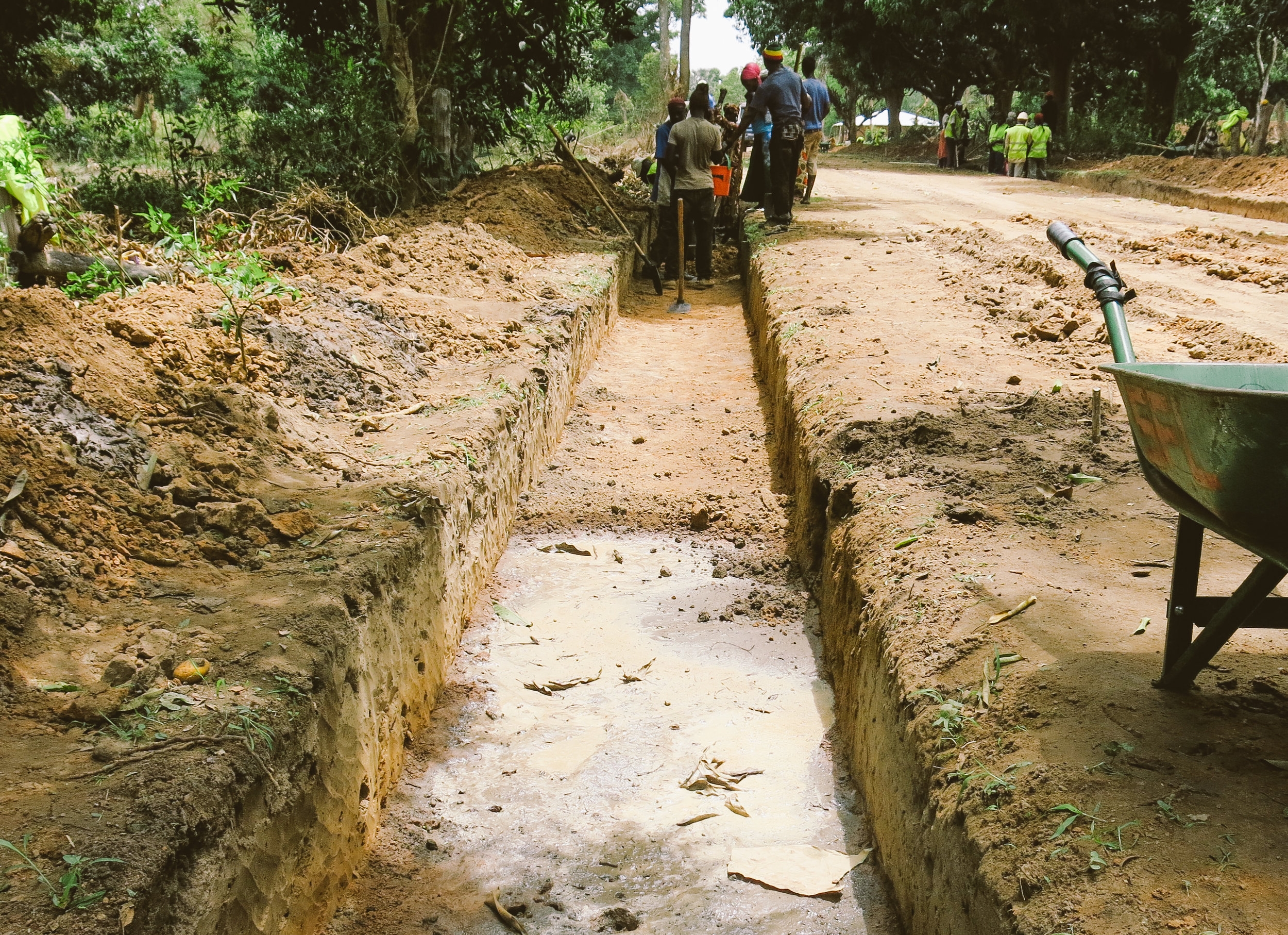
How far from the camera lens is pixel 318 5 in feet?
37.8

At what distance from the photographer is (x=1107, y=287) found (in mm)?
2848

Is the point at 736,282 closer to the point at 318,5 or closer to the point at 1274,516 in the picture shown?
the point at 318,5

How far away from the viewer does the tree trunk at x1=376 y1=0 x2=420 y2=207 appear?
1025cm

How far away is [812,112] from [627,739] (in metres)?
9.92

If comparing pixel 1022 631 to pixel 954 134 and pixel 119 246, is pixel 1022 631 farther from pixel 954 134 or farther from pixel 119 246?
pixel 954 134

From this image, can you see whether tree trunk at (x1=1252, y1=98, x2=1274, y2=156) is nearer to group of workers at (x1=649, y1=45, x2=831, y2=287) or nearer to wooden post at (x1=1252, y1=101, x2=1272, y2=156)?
wooden post at (x1=1252, y1=101, x2=1272, y2=156)

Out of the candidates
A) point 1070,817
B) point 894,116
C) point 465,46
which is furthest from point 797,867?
point 894,116

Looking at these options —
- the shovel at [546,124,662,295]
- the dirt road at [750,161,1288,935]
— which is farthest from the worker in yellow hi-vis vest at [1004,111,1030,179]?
the dirt road at [750,161,1288,935]

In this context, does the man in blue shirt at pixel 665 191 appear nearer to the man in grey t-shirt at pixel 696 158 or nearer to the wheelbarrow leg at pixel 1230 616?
the man in grey t-shirt at pixel 696 158

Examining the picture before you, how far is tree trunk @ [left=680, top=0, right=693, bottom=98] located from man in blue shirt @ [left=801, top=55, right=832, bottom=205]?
25.2ft

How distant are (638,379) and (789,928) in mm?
5733

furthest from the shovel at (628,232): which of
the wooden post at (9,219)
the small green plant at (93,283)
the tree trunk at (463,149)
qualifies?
the small green plant at (93,283)

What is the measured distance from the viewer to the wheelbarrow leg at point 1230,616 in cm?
216

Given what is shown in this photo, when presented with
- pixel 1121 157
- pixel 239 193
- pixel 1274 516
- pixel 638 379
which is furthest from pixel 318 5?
pixel 1121 157
